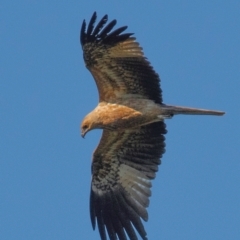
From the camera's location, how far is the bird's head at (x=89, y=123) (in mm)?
14891

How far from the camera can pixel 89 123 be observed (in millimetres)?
14938

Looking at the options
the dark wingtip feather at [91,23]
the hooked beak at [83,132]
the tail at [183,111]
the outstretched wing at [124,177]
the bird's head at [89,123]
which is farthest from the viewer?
the outstretched wing at [124,177]

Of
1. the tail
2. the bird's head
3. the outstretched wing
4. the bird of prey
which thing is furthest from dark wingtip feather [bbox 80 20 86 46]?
the outstretched wing

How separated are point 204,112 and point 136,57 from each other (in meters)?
1.30

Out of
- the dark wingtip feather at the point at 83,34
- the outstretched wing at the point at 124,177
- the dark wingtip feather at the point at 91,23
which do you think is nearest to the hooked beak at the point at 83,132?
the outstretched wing at the point at 124,177

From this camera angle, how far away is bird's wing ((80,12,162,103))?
14.4 metres

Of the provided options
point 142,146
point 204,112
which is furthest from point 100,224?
point 204,112

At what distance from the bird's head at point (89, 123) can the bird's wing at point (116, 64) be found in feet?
1.04

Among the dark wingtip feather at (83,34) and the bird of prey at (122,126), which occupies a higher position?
the dark wingtip feather at (83,34)

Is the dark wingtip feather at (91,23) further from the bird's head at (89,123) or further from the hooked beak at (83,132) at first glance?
the hooked beak at (83,132)

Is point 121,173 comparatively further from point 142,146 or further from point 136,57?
point 136,57

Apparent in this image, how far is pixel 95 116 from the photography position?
1486 cm

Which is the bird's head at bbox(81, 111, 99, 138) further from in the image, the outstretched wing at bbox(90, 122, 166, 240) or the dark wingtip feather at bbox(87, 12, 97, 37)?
the dark wingtip feather at bbox(87, 12, 97, 37)

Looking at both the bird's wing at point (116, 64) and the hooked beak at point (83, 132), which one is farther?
the hooked beak at point (83, 132)
